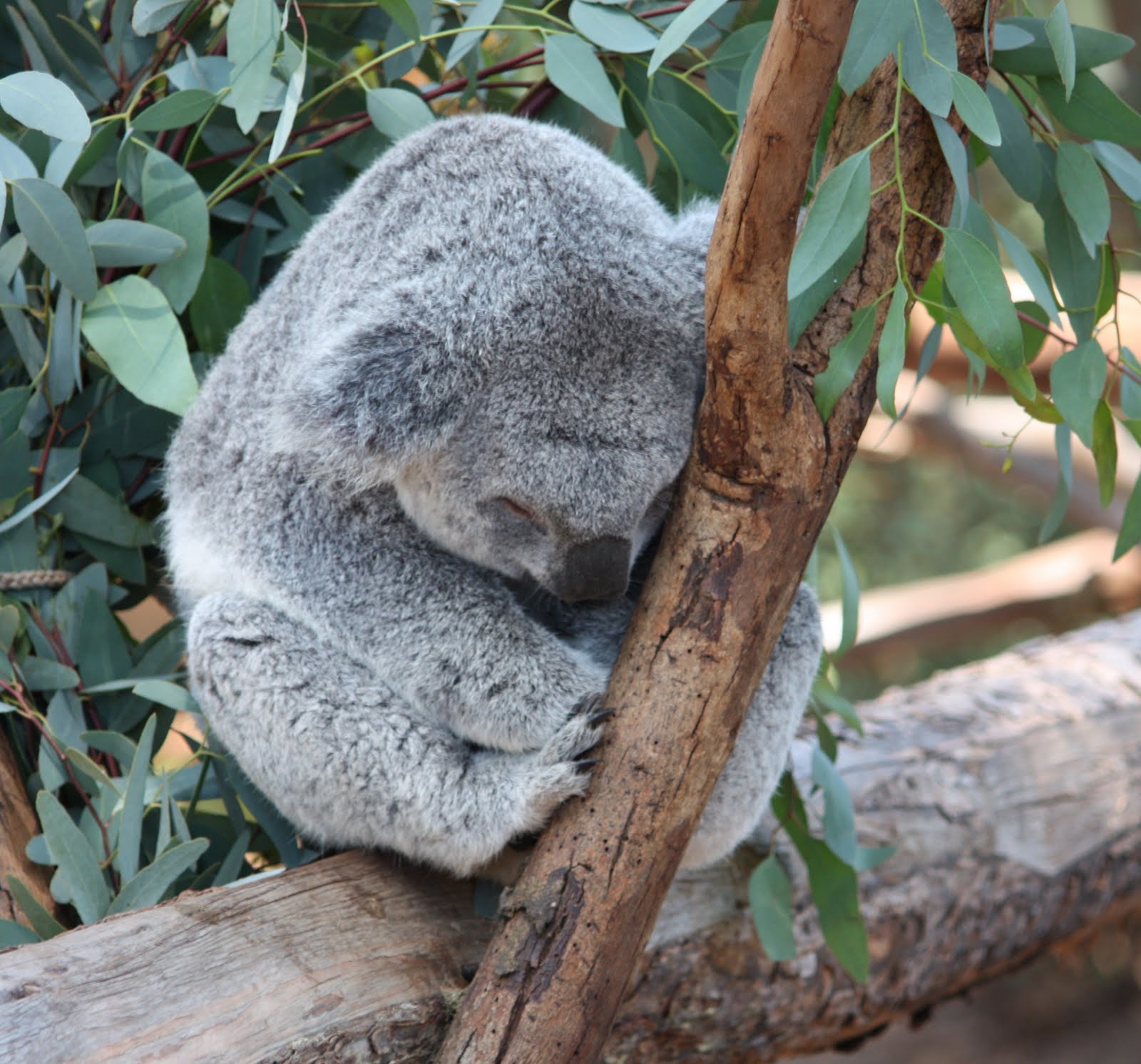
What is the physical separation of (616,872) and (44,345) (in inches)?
62.4

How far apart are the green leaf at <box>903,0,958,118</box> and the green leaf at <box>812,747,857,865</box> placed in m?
1.58

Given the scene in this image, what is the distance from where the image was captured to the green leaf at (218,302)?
8.11 feet

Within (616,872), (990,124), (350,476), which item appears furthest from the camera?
(350,476)

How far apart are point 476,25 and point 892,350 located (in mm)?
1160

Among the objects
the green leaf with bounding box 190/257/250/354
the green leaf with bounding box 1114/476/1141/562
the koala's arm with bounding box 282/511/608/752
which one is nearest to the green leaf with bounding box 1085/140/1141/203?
the green leaf with bounding box 1114/476/1141/562

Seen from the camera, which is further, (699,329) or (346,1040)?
(699,329)

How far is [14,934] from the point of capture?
A: 2014 millimetres

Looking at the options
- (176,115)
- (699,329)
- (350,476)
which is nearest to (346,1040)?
(350,476)

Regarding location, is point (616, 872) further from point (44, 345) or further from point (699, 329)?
point (44, 345)

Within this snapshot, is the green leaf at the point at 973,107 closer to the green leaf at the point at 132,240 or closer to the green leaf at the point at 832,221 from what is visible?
the green leaf at the point at 832,221

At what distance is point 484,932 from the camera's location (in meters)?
2.12

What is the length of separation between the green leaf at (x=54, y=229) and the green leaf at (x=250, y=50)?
34 cm

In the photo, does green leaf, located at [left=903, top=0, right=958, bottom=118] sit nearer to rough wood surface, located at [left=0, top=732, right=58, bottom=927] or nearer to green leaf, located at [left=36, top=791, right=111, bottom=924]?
green leaf, located at [left=36, top=791, right=111, bottom=924]

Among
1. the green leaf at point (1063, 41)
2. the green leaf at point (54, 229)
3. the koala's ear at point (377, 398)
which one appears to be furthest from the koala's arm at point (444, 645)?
the green leaf at point (1063, 41)
